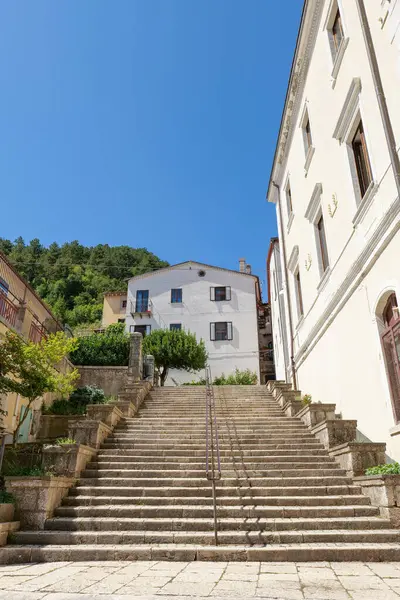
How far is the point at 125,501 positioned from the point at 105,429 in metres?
3.06

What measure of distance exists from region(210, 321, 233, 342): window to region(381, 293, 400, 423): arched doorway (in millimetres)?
22462

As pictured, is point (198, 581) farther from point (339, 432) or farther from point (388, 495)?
point (339, 432)

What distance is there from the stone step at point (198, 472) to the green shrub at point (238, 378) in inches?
711

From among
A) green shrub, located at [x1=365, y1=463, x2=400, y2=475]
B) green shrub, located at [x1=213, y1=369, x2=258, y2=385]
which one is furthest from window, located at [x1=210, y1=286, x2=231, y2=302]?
green shrub, located at [x1=365, y1=463, x2=400, y2=475]

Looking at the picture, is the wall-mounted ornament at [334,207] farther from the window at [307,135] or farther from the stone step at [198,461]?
the stone step at [198,461]

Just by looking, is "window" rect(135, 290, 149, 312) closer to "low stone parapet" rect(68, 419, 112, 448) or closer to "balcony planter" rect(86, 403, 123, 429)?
"balcony planter" rect(86, 403, 123, 429)

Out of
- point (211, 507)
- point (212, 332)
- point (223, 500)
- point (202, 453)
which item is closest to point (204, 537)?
point (211, 507)

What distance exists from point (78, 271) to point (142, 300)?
30.3 meters

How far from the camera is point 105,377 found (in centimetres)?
1930

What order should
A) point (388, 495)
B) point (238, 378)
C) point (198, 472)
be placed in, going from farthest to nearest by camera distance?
point (238, 378), point (198, 472), point (388, 495)

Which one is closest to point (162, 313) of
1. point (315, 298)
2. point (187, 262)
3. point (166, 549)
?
point (187, 262)

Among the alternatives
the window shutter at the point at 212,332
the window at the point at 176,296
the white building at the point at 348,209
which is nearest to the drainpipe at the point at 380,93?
the white building at the point at 348,209

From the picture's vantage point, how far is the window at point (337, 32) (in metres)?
10.4

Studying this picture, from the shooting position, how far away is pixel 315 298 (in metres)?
12.2
